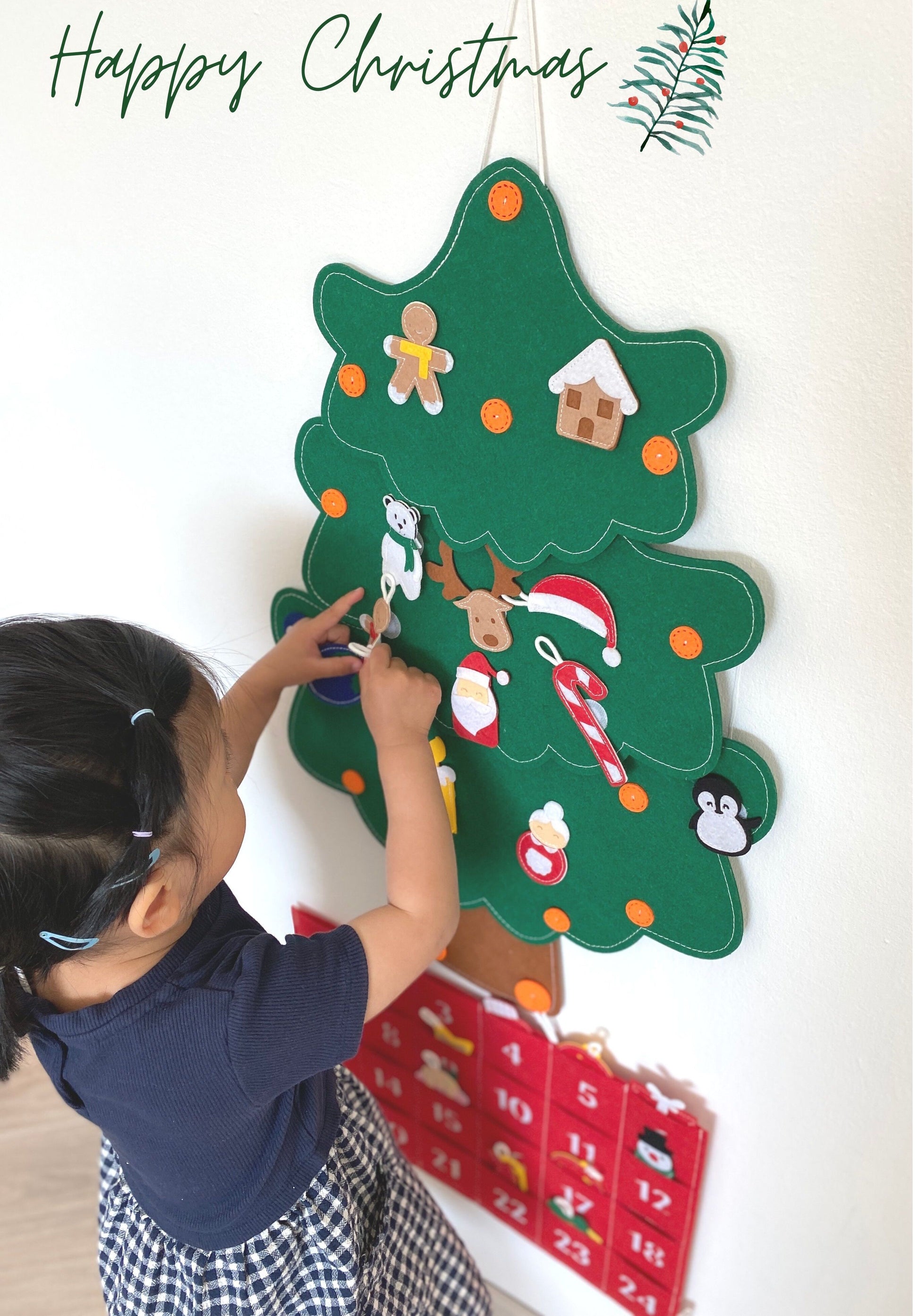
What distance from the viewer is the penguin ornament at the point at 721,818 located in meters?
0.66

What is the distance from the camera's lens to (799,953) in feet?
2.30

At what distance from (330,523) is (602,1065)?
1.62 feet

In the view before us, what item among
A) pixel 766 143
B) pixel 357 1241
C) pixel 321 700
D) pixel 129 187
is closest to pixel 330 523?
pixel 321 700

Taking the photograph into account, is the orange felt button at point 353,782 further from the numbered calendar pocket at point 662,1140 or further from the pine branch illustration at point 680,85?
the pine branch illustration at point 680,85

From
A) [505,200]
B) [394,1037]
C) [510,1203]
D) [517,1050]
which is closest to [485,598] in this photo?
[505,200]

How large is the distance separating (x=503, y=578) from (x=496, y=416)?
11 centimetres

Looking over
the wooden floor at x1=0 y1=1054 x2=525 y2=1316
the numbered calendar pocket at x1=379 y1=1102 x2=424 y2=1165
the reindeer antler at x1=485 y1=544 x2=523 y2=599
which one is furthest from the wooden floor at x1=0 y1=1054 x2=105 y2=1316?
the reindeer antler at x1=485 y1=544 x2=523 y2=599

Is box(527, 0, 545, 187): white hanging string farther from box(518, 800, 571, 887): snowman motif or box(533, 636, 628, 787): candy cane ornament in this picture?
box(518, 800, 571, 887): snowman motif

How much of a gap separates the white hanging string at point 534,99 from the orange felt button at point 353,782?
493mm

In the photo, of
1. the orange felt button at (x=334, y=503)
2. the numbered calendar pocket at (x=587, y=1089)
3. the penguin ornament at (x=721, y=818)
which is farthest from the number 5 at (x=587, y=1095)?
the orange felt button at (x=334, y=503)

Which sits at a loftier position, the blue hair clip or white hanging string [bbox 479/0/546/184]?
white hanging string [bbox 479/0/546/184]

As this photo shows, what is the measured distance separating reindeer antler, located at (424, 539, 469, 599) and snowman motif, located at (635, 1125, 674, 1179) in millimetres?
475

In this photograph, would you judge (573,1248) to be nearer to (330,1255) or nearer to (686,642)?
(330,1255)

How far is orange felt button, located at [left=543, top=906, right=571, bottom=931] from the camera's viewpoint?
812mm
